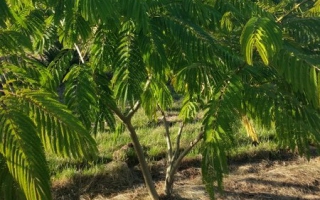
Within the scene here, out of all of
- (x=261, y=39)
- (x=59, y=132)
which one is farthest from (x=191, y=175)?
(x=59, y=132)

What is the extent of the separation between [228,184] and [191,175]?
16.7 inches

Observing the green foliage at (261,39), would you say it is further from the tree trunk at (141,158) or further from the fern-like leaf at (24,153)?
the tree trunk at (141,158)

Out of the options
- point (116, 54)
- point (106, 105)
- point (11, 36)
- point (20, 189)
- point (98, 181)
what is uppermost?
point (11, 36)

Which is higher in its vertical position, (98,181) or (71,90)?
(71,90)

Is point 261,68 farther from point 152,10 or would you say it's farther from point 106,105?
point 106,105

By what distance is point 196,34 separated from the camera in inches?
60.9

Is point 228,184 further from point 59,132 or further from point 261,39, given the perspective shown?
point 59,132

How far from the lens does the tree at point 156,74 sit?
101 cm

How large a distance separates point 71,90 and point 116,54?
0.22 metres

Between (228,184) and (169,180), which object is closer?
(169,180)

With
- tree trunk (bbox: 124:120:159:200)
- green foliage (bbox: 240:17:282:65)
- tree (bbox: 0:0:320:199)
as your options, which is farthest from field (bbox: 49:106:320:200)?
green foliage (bbox: 240:17:282:65)

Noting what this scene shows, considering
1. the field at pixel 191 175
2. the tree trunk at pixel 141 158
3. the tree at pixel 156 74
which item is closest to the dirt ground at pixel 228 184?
the field at pixel 191 175

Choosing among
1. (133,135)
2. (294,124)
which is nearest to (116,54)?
(294,124)

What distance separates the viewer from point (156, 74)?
162cm
